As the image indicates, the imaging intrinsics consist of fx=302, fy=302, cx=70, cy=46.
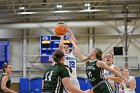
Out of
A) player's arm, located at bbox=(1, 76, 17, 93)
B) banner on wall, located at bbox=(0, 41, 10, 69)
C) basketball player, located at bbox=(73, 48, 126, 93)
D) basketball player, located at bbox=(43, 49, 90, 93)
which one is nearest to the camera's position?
basketball player, located at bbox=(43, 49, 90, 93)

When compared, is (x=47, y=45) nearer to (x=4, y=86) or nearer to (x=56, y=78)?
(x=4, y=86)

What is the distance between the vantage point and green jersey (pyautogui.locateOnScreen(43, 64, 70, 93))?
4.69 metres

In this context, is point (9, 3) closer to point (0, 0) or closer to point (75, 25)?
point (0, 0)

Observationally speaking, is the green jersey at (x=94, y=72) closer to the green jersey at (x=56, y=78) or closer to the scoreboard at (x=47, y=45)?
the green jersey at (x=56, y=78)

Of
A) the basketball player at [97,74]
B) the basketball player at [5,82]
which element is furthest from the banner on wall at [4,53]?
the basketball player at [97,74]

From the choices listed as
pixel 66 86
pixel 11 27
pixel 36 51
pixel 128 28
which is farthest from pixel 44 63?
pixel 66 86

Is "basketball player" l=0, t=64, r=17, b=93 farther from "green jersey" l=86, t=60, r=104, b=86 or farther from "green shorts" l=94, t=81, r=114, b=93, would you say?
"green shorts" l=94, t=81, r=114, b=93

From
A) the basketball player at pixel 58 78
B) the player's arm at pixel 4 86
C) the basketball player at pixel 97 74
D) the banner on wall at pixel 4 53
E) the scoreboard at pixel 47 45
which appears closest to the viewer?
the basketball player at pixel 58 78

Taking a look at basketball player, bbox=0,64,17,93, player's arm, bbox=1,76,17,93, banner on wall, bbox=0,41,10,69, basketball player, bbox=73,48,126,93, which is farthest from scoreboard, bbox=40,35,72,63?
basketball player, bbox=73,48,126,93

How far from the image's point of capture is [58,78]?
185 inches

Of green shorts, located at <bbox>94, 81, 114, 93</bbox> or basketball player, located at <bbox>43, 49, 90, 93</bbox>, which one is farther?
green shorts, located at <bbox>94, 81, 114, 93</bbox>

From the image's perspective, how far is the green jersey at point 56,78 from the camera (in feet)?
15.4

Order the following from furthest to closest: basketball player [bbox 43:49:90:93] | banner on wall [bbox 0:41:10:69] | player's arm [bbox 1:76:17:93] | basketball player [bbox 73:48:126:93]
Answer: banner on wall [bbox 0:41:10:69], player's arm [bbox 1:76:17:93], basketball player [bbox 73:48:126:93], basketball player [bbox 43:49:90:93]

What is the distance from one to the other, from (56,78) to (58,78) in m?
0.03
